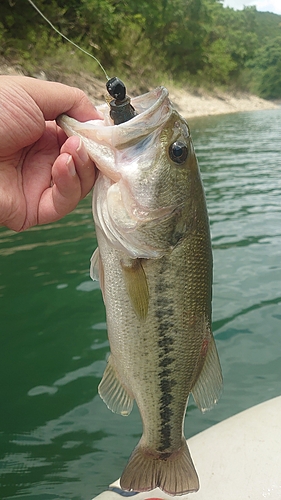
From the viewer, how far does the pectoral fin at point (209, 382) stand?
241 cm

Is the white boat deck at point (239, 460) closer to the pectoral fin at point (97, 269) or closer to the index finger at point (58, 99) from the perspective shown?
the pectoral fin at point (97, 269)

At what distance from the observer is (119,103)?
209 cm

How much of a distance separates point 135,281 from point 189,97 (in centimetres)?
4609

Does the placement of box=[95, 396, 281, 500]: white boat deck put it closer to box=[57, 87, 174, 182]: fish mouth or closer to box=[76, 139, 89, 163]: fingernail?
box=[57, 87, 174, 182]: fish mouth

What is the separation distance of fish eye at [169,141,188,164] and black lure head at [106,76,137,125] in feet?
0.77

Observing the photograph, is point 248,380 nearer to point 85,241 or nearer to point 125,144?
point 125,144

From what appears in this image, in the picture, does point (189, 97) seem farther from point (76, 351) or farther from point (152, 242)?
point (152, 242)

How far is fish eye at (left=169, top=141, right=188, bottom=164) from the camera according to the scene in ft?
7.07

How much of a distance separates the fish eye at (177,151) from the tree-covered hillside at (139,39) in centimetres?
2244

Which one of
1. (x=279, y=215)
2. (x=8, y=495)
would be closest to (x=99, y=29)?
(x=279, y=215)

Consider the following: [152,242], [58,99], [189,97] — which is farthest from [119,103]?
[189,97]

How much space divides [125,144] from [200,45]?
194ft

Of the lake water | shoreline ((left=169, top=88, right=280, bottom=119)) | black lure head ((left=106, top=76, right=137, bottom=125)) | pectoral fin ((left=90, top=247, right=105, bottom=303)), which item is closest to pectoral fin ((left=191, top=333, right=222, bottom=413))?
pectoral fin ((left=90, top=247, right=105, bottom=303))

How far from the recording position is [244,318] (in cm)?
544
